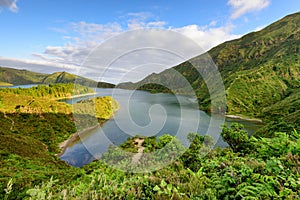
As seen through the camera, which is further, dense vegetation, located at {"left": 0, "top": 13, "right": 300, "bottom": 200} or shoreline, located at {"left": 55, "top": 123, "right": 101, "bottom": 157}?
shoreline, located at {"left": 55, "top": 123, "right": 101, "bottom": 157}

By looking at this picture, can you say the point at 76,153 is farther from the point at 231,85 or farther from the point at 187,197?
the point at 231,85

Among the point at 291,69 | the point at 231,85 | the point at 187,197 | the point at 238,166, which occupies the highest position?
the point at 291,69

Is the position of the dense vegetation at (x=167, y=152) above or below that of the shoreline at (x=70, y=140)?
above

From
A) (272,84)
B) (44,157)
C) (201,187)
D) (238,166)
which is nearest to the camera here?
(201,187)

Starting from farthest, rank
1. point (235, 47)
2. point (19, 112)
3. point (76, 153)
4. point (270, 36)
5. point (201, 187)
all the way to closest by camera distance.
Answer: point (235, 47) → point (270, 36) → point (19, 112) → point (76, 153) → point (201, 187)

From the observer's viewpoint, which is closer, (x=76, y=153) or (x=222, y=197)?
(x=222, y=197)

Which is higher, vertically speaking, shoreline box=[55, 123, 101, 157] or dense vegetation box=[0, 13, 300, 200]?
dense vegetation box=[0, 13, 300, 200]

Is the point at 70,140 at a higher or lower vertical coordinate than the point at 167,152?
lower

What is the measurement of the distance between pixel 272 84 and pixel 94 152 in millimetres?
96032

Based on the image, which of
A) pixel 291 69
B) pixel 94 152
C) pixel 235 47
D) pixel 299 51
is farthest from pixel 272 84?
pixel 235 47

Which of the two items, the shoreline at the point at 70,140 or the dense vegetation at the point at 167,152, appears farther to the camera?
the shoreline at the point at 70,140

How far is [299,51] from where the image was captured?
109 m

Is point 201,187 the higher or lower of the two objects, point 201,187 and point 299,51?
the lower

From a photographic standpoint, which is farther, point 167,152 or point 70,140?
point 70,140
